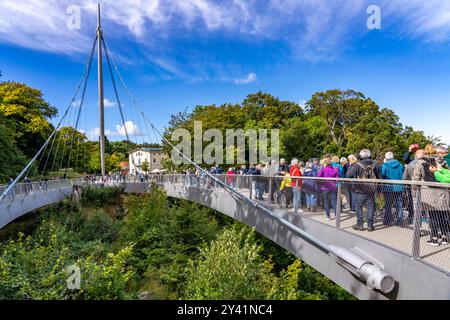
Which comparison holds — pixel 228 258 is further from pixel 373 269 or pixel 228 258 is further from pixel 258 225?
pixel 373 269

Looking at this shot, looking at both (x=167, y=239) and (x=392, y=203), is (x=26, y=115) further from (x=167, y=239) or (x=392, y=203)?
(x=392, y=203)

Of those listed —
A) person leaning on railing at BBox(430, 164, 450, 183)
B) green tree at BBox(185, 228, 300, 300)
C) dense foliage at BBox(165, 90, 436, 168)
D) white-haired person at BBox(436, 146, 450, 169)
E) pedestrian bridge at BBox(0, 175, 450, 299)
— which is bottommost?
green tree at BBox(185, 228, 300, 300)

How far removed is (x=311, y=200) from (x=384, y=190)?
2.42 meters

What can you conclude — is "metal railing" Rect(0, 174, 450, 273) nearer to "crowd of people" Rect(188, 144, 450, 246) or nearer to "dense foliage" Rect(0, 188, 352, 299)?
"crowd of people" Rect(188, 144, 450, 246)

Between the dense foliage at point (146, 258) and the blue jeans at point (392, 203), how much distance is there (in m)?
3.01

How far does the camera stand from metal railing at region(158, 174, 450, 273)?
4.13 metres

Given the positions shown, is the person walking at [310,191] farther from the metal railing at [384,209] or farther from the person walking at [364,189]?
the person walking at [364,189]

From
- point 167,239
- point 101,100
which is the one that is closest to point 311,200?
point 167,239

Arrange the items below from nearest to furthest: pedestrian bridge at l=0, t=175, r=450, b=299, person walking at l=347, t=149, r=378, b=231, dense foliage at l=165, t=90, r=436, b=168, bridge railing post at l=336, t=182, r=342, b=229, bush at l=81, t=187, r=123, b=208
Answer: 1. pedestrian bridge at l=0, t=175, r=450, b=299
2. person walking at l=347, t=149, r=378, b=231
3. bridge railing post at l=336, t=182, r=342, b=229
4. bush at l=81, t=187, r=123, b=208
5. dense foliage at l=165, t=90, r=436, b=168

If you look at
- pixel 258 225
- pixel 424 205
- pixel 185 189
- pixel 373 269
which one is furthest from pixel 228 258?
pixel 185 189

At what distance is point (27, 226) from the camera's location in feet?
64.0

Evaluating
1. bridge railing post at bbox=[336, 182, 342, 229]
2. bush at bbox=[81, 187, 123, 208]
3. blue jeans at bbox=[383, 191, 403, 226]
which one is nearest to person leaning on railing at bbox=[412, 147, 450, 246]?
blue jeans at bbox=[383, 191, 403, 226]

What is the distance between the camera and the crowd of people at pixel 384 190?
421 cm

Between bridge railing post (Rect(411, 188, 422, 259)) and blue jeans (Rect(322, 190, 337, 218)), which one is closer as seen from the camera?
bridge railing post (Rect(411, 188, 422, 259))
